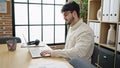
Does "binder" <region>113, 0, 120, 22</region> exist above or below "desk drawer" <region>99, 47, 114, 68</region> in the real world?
above

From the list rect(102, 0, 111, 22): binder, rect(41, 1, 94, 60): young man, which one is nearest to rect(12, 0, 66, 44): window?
rect(102, 0, 111, 22): binder

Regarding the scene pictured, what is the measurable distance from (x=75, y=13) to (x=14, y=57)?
844 mm

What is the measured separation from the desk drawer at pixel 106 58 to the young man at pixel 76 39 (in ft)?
2.68

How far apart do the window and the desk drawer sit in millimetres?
1504

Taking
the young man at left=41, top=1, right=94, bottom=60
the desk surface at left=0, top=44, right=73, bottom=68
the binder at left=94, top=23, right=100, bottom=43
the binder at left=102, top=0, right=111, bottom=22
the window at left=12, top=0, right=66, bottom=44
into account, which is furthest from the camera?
the window at left=12, top=0, right=66, bottom=44

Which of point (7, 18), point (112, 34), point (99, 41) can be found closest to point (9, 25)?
point (7, 18)

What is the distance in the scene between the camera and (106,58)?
2504mm

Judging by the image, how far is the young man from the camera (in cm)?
158

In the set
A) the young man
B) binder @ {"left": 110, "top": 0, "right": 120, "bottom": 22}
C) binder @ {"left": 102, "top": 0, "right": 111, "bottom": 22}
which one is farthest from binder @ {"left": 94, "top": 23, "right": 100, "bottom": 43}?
the young man

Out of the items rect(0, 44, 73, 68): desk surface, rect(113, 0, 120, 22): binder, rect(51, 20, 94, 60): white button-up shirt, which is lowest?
rect(0, 44, 73, 68): desk surface

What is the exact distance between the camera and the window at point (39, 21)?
11.9 ft

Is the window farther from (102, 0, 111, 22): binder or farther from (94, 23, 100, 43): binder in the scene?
(102, 0, 111, 22): binder

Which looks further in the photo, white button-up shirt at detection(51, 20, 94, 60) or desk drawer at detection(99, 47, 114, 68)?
desk drawer at detection(99, 47, 114, 68)

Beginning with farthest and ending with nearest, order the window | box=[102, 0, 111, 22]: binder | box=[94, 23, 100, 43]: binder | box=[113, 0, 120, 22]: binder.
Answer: the window, box=[94, 23, 100, 43]: binder, box=[102, 0, 111, 22]: binder, box=[113, 0, 120, 22]: binder
